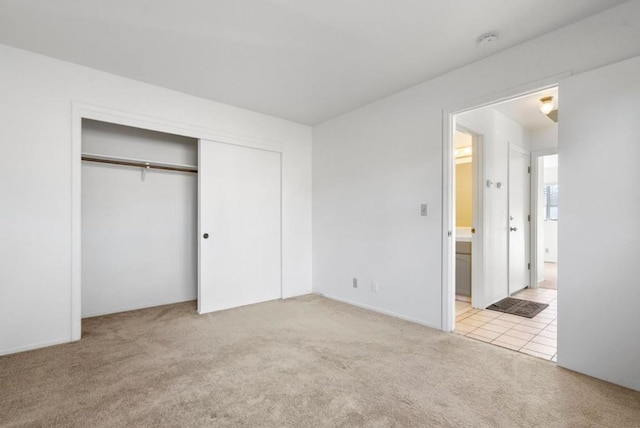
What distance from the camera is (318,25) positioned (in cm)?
229

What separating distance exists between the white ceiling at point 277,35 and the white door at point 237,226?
0.97 meters

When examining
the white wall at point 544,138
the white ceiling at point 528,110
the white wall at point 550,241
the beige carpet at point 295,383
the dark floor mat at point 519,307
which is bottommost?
the dark floor mat at point 519,307

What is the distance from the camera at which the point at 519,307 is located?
3.88m

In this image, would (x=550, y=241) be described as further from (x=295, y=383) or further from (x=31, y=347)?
(x=31, y=347)

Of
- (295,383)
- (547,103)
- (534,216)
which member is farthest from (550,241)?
(295,383)

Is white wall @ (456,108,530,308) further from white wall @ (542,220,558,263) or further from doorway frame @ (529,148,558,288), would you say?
white wall @ (542,220,558,263)

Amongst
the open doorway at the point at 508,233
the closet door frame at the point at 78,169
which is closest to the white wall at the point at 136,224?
the closet door frame at the point at 78,169

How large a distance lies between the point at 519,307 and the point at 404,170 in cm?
234

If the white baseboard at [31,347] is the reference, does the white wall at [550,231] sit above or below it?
above

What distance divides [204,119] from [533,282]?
5391 millimetres

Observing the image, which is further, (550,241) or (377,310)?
(550,241)

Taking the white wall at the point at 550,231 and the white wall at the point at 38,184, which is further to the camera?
the white wall at the point at 550,231

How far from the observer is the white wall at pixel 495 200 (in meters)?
Result: 3.86

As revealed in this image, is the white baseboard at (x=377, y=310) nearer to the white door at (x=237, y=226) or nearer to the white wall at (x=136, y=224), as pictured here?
the white door at (x=237, y=226)
